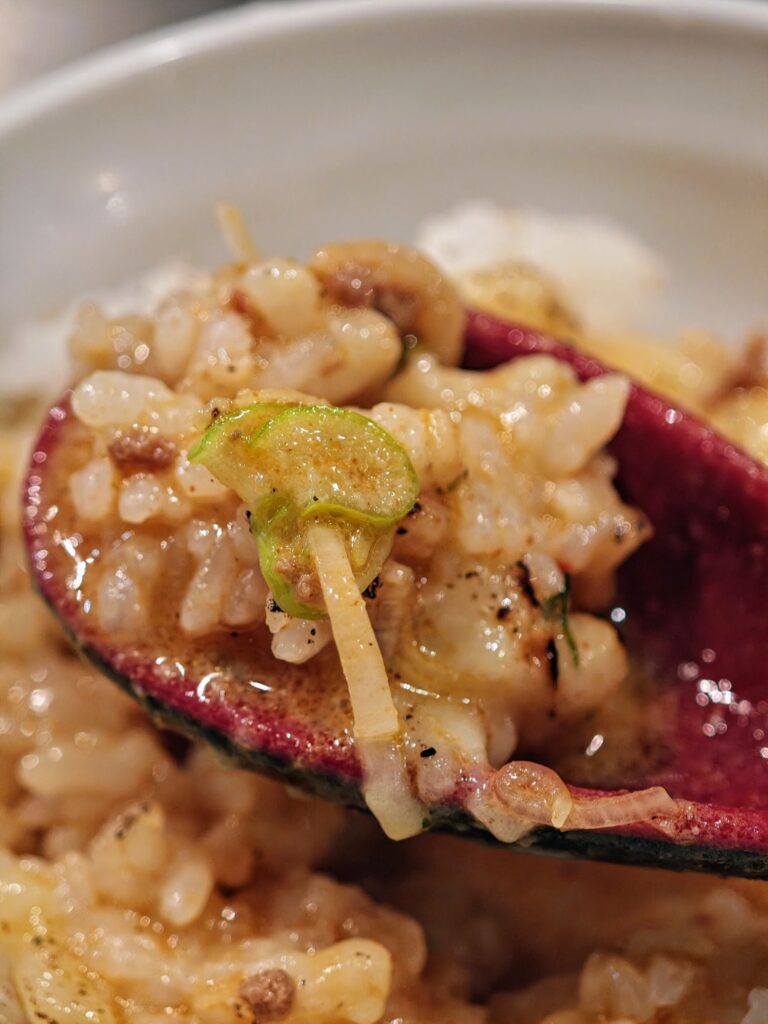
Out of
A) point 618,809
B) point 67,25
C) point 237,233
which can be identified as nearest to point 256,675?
point 618,809

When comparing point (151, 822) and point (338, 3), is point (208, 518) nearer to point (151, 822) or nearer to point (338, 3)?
point (151, 822)

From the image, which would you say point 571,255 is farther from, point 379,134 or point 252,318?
point 252,318

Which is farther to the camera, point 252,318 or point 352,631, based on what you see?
point 252,318

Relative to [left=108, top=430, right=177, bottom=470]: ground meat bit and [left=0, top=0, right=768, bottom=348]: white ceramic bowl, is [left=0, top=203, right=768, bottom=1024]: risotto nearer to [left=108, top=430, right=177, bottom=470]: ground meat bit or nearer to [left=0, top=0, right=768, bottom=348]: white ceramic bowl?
[left=108, top=430, right=177, bottom=470]: ground meat bit

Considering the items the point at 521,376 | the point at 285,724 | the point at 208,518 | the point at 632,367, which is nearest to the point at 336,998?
the point at 285,724

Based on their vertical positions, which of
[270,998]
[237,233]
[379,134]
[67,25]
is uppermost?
[67,25]

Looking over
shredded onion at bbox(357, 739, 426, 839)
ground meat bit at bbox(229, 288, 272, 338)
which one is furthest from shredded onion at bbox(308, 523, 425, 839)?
ground meat bit at bbox(229, 288, 272, 338)
